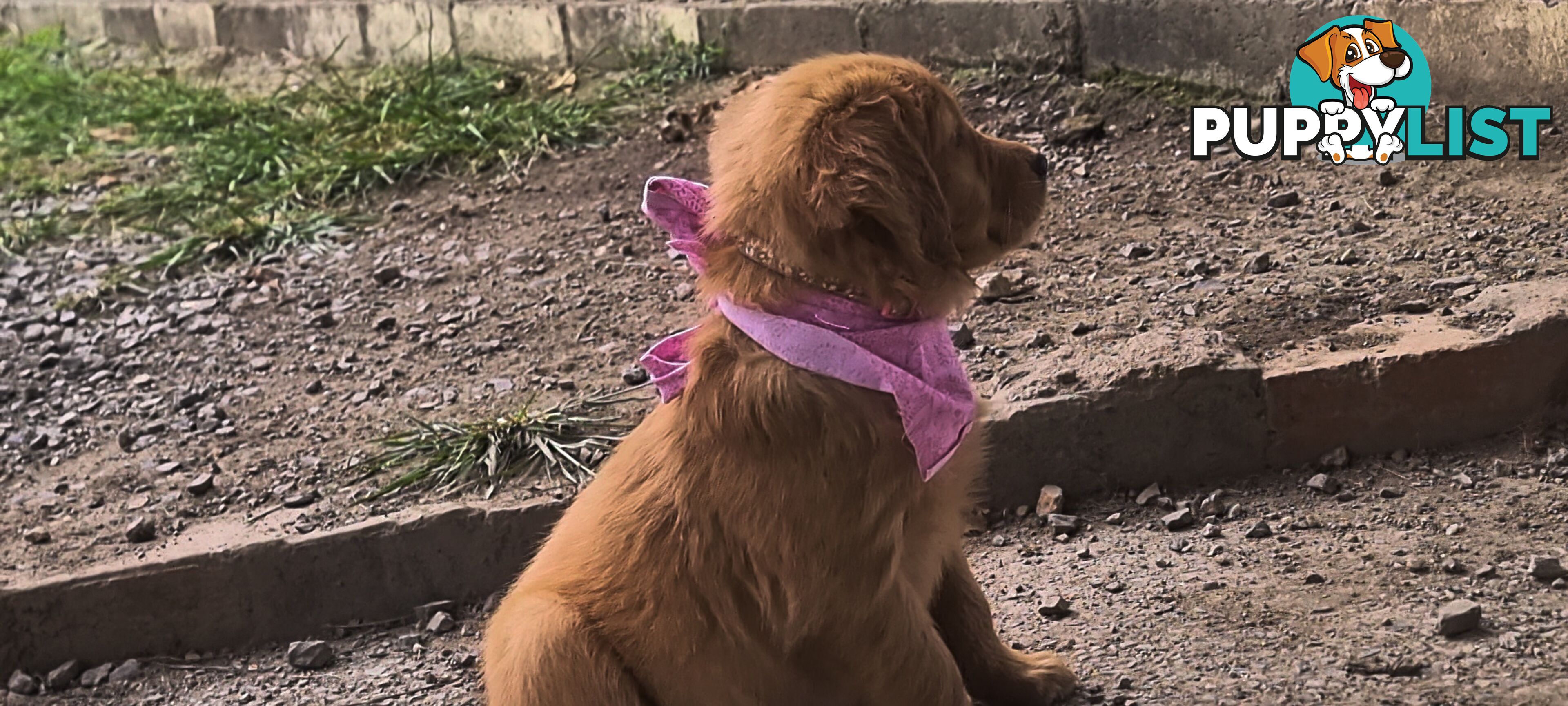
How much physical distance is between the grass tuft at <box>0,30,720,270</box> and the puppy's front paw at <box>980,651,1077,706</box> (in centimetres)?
473

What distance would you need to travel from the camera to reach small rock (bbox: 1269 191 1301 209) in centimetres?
525

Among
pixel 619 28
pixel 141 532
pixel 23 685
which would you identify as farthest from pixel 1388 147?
pixel 23 685

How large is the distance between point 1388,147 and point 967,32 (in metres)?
2.16

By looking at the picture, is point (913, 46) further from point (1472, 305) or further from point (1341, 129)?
point (1472, 305)

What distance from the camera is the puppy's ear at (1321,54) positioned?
5.64 m

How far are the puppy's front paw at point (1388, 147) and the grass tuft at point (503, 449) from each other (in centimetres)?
298

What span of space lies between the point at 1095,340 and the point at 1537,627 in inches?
67.1

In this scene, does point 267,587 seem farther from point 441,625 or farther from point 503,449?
point 503,449

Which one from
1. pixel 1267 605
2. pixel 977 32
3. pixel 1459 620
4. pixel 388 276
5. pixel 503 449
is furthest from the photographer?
pixel 977 32

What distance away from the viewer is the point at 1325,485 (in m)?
3.92

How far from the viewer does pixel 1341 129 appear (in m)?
5.56

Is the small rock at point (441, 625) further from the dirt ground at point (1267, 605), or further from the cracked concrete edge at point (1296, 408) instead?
the cracked concrete edge at point (1296, 408)

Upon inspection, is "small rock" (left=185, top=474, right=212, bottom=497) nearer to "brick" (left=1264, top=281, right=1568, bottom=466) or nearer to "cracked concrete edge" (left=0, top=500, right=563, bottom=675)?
"cracked concrete edge" (left=0, top=500, right=563, bottom=675)

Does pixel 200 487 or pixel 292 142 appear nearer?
pixel 200 487
